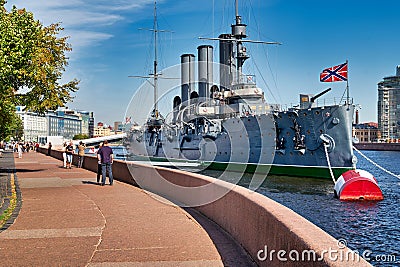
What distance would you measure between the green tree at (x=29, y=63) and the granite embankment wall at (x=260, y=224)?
6.16 metres

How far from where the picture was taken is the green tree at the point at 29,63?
14.7m

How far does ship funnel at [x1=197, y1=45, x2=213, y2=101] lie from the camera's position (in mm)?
56188

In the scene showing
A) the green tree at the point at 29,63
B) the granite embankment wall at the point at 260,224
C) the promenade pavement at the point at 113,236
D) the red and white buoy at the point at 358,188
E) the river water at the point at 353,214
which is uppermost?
the green tree at the point at 29,63

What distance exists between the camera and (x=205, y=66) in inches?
2269

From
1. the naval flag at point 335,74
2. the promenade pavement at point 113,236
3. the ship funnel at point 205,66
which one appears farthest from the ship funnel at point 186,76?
the promenade pavement at point 113,236

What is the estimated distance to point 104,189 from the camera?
656 inches

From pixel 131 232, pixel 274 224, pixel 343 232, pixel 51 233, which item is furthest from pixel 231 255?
pixel 343 232

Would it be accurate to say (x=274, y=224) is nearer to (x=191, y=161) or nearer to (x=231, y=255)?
(x=231, y=255)

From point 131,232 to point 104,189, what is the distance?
8.07 meters

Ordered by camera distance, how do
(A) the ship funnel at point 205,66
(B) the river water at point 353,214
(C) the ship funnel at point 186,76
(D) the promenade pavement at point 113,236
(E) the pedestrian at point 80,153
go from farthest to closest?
1. (C) the ship funnel at point 186,76
2. (A) the ship funnel at point 205,66
3. (E) the pedestrian at point 80,153
4. (B) the river water at point 353,214
5. (D) the promenade pavement at point 113,236

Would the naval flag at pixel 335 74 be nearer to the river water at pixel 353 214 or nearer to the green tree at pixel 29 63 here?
the river water at pixel 353 214

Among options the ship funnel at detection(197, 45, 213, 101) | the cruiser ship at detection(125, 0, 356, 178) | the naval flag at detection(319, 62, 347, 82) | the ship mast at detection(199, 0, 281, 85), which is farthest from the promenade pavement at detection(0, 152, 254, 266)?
the ship funnel at detection(197, 45, 213, 101)

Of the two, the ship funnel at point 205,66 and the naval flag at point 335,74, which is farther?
the ship funnel at point 205,66

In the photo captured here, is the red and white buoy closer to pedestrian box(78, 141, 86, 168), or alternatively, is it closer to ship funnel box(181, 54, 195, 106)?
pedestrian box(78, 141, 86, 168)
